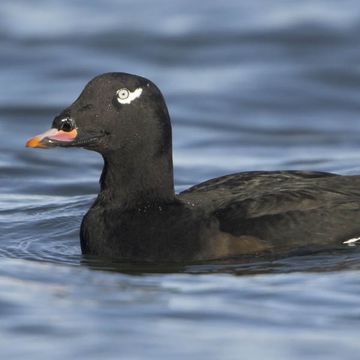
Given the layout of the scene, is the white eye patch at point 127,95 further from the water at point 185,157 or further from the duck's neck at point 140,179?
the water at point 185,157

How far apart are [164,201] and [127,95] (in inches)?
32.8

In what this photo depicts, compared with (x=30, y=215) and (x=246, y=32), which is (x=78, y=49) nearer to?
(x=246, y=32)

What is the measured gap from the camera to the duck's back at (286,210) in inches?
397

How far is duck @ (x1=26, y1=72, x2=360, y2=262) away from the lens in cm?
1009

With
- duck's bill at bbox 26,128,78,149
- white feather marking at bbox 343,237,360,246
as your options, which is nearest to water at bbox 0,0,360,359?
white feather marking at bbox 343,237,360,246

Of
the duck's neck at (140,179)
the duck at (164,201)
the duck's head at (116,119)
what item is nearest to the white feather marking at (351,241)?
the duck at (164,201)

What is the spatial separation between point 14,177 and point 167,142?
4.27 m

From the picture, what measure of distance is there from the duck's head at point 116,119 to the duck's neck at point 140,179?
0.20ft

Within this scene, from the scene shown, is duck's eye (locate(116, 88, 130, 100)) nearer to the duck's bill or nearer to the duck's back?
the duck's bill

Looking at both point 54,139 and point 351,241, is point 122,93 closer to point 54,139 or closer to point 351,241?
point 54,139

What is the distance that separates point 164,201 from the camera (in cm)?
1049

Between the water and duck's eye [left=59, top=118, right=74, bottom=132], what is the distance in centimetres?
99

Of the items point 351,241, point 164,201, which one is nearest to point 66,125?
point 164,201

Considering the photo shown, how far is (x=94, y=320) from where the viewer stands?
28.1 ft
